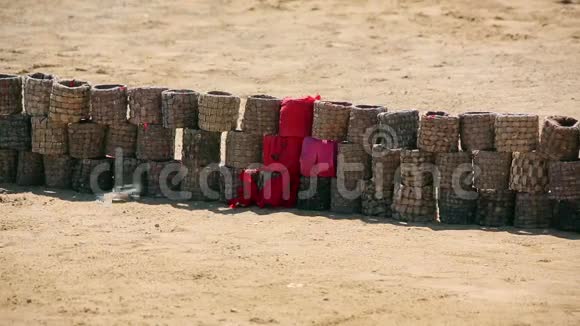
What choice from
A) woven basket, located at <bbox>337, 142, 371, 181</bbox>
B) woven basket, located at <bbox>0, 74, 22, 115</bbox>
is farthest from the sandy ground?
woven basket, located at <bbox>0, 74, 22, 115</bbox>

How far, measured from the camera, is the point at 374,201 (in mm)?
12938

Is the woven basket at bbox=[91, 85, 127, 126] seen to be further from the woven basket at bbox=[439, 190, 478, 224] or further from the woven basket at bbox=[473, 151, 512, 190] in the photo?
the woven basket at bbox=[473, 151, 512, 190]

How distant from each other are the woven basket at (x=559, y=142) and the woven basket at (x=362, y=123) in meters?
1.74

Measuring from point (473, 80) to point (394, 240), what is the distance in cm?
667

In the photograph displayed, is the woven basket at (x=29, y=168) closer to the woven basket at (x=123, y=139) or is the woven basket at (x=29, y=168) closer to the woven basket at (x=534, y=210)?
the woven basket at (x=123, y=139)

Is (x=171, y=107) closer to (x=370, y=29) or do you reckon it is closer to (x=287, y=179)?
(x=287, y=179)


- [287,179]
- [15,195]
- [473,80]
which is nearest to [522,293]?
[287,179]

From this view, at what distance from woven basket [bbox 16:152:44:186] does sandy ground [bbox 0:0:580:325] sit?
0.20 metres

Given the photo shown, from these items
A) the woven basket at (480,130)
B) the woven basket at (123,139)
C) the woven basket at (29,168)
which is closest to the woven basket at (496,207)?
the woven basket at (480,130)

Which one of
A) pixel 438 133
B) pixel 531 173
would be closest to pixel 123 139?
pixel 438 133

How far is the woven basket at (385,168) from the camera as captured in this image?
12.8 meters

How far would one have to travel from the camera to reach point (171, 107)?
44.3 feet

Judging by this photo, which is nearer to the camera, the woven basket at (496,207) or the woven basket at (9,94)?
the woven basket at (496,207)

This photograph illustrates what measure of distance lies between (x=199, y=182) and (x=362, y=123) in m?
1.97
